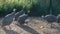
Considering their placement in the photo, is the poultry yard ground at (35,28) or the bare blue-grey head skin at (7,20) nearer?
the poultry yard ground at (35,28)

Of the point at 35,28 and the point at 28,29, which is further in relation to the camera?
the point at 35,28

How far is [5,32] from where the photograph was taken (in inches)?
296

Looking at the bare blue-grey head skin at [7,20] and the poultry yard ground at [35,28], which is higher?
the bare blue-grey head skin at [7,20]

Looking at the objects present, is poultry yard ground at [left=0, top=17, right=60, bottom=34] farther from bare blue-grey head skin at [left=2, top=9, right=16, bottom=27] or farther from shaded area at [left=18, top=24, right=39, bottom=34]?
bare blue-grey head skin at [left=2, top=9, right=16, bottom=27]

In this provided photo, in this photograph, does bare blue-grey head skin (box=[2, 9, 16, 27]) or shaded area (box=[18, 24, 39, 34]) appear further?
bare blue-grey head skin (box=[2, 9, 16, 27])

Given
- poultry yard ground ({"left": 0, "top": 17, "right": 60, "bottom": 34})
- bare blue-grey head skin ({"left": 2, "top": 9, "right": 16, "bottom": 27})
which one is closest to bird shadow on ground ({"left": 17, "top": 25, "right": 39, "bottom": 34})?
poultry yard ground ({"left": 0, "top": 17, "right": 60, "bottom": 34})

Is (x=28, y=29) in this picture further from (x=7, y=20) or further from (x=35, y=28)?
(x=7, y=20)

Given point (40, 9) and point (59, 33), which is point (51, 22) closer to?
point (59, 33)

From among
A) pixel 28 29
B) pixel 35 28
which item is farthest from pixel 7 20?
pixel 35 28

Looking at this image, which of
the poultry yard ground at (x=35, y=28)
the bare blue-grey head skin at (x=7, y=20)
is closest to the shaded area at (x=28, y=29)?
the poultry yard ground at (x=35, y=28)

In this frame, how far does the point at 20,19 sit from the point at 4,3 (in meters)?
2.71

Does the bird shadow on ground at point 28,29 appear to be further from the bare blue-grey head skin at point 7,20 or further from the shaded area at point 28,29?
the bare blue-grey head skin at point 7,20

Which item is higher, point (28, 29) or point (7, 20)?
point (7, 20)

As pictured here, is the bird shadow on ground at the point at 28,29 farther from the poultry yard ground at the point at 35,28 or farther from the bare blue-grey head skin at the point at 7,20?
the bare blue-grey head skin at the point at 7,20
